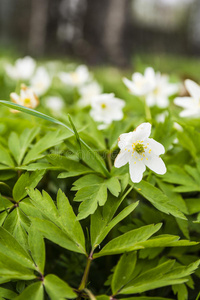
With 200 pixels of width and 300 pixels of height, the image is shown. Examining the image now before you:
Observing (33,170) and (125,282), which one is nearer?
(125,282)

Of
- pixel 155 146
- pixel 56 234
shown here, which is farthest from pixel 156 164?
pixel 56 234

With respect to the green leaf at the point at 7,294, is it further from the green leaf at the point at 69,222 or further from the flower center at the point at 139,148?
the flower center at the point at 139,148

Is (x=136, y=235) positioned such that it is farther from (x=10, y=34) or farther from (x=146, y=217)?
(x=10, y=34)

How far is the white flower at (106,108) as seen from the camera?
1.39 m

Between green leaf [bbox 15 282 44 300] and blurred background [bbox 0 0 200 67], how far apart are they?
28.6ft

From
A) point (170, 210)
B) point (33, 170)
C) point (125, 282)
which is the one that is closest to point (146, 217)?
point (170, 210)

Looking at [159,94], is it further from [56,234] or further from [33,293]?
[33,293]

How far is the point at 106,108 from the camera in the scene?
55.7 inches

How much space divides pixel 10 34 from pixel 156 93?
14.8m

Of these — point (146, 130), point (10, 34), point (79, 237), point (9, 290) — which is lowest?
point (10, 34)

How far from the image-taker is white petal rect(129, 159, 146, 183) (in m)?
0.89

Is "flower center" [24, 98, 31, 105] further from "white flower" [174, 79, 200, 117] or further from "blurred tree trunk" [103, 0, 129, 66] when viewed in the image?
"blurred tree trunk" [103, 0, 129, 66]

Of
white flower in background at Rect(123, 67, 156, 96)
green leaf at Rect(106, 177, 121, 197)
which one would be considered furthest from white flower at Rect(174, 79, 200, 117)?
green leaf at Rect(106, 177, 121, 197)

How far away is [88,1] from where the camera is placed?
1238cm
